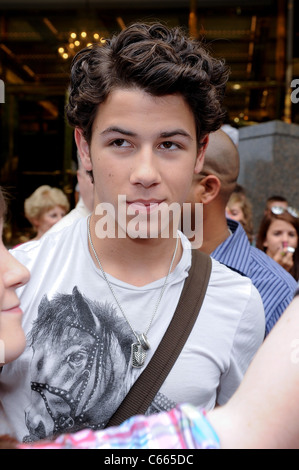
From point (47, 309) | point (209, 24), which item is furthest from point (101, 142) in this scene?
point (209, 24)

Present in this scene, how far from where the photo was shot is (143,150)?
5.62ft

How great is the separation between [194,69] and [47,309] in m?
0.83

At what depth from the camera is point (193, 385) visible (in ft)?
5.39

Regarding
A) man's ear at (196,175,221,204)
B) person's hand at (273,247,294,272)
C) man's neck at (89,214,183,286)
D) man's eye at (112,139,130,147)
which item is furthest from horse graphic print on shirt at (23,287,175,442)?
person's hand at (273,247,294,272)

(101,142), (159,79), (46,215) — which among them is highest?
(159,79)

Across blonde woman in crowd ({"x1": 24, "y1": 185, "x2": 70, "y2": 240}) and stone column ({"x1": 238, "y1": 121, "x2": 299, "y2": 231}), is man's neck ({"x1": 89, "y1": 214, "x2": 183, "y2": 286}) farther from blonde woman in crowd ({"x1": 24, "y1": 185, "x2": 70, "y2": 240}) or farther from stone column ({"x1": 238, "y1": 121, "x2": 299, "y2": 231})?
stone column ({"x1": 238, "y1": 121, "x2": 299, "y2": 231})

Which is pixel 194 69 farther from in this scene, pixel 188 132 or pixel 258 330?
pixel 258 330

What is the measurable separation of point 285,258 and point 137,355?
3264 mm

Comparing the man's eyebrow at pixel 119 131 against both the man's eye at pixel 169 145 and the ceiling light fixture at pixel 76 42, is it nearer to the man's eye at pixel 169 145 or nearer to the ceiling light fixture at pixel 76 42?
the man's eye at pixel 169 145

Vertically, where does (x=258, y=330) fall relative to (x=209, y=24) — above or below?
below

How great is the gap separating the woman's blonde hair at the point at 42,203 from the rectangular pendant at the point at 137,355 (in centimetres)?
440

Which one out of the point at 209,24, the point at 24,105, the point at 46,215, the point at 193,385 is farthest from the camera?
the point at 24,105

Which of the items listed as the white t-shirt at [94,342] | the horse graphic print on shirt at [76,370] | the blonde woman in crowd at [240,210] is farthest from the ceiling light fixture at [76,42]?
the horse graphic print on shirt at [76,370]

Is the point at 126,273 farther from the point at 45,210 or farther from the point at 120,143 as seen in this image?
the point at 45,210
